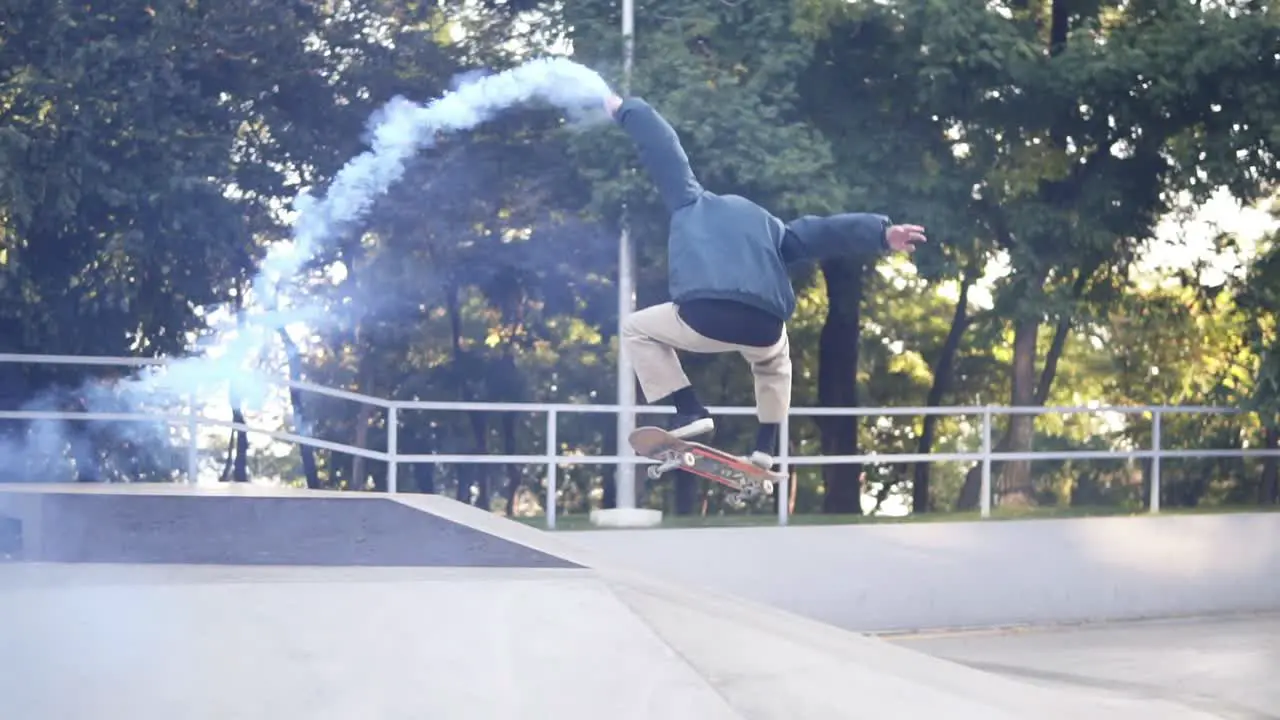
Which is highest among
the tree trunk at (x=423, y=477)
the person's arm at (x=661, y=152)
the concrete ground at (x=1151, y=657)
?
the person's arm at (x=661, y=152)

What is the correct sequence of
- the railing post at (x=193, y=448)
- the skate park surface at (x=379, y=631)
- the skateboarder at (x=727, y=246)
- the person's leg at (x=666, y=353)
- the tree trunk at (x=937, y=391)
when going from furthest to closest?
the tree trunk at (x=937, y=391), the railing post at (x=193, y=448), the person's leg at (x=666, y=353), the skateboarder at (x=727, y=246), the skate park surface at (x=379, y=631)

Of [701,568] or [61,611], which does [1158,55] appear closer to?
[701,568]

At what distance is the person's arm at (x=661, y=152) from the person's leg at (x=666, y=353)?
2.02 ft

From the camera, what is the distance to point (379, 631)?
7426mm

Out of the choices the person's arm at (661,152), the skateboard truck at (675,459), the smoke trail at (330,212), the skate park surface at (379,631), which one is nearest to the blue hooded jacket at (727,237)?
the person's arm at (661,152)

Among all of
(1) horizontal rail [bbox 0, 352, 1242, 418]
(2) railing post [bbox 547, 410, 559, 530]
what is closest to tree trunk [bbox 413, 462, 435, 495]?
(2) railing post [bbox 547, 410, 559, 530]

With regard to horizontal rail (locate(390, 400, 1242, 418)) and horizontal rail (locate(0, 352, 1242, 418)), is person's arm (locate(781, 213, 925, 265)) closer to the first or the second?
horizontal rail (locate(390, 400, 1242, 418))

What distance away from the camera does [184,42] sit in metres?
15.4

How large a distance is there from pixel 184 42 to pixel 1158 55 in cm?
980

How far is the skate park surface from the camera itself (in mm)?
6867

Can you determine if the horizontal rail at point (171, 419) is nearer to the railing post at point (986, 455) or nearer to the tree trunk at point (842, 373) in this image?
the railing post at point (986, 455)

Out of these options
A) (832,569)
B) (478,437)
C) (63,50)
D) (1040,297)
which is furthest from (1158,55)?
(478,437)

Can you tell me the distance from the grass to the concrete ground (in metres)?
1.23

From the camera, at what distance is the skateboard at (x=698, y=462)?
9.74m
